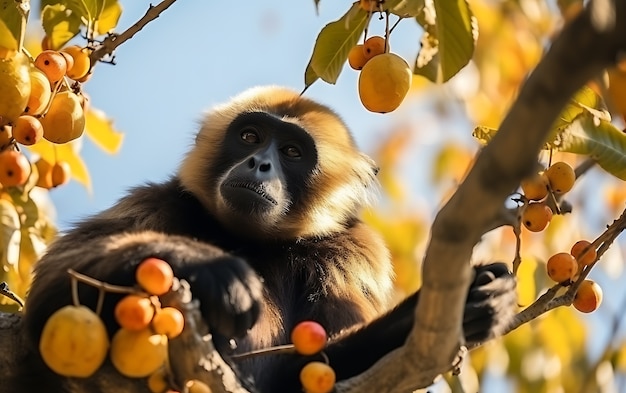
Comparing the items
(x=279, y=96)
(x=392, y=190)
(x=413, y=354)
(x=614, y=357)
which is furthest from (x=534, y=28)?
(x=413, y=354)

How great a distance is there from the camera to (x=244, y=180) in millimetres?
6035

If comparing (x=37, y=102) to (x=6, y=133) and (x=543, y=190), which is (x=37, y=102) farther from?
(x=543, y=190)

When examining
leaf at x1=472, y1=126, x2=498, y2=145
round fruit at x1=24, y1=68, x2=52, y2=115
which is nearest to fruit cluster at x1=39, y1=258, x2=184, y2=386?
round fruit at x1=24, y1=68, x2=52, y2=115

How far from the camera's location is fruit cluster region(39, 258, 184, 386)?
3.22 metres

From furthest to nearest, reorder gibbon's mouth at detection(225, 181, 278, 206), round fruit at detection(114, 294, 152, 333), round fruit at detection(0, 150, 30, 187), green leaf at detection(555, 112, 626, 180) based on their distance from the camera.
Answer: gibbon's mouth at detection(225, 181, 278, 206) < round fruit at detection(0, 150, 30, 187) < green leaf at detection(555, 112, 626, 180) < round fruit at detection(114, 294, 152, 333)

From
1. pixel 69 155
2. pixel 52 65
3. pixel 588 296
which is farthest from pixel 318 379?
pixel 69 155

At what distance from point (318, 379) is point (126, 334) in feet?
2.60

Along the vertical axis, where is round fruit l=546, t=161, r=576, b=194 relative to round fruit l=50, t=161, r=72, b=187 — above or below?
above

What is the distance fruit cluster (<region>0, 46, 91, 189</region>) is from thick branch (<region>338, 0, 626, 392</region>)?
1875 millimetres

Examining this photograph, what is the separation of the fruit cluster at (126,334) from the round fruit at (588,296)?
1845 millimetres

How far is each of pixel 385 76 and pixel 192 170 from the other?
2461mm

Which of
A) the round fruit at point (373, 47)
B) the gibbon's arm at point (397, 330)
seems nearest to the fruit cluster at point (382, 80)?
the round fruit at point (373, 47)

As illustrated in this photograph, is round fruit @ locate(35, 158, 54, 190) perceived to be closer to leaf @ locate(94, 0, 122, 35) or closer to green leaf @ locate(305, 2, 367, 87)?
leaf @ locate(94, 0, 122, 35)

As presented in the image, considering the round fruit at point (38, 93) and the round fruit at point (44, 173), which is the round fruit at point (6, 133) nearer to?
the round fruit at point (38, 93)
